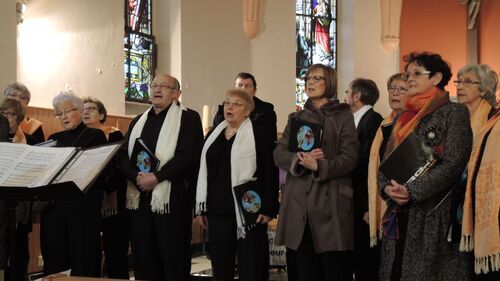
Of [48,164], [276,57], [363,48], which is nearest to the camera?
[48,164]

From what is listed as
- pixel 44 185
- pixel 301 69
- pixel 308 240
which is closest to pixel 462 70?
pixel 308 240

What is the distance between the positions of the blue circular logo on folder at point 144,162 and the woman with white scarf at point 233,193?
35 cm

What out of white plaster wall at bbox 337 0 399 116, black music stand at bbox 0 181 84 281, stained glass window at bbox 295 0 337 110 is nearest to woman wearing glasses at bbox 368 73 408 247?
black music stand at bbox 0 181 84 281

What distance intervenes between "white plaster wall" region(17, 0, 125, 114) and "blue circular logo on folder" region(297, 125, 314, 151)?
4862 millimetres

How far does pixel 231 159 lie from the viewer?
457cm

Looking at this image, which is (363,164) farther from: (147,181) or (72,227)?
(72,227)

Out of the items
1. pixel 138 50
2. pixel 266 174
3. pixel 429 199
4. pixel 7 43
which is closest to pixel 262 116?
pixel 266 174

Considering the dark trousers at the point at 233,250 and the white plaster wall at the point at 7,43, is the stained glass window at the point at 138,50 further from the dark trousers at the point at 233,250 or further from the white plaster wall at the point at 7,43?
the dark trousers at the point at 233,250

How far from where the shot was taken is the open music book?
3.41m

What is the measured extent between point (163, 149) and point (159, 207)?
15.2 inches

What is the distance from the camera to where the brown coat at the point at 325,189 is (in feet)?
13.3

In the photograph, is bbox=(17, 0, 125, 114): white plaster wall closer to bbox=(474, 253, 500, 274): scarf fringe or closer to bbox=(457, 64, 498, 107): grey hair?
bbox=(457, 64, 498, 107): grey hair

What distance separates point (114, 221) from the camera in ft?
17.4

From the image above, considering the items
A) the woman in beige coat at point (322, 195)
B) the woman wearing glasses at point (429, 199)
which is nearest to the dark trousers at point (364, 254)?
the woman in beige coat at point (322, 195)
